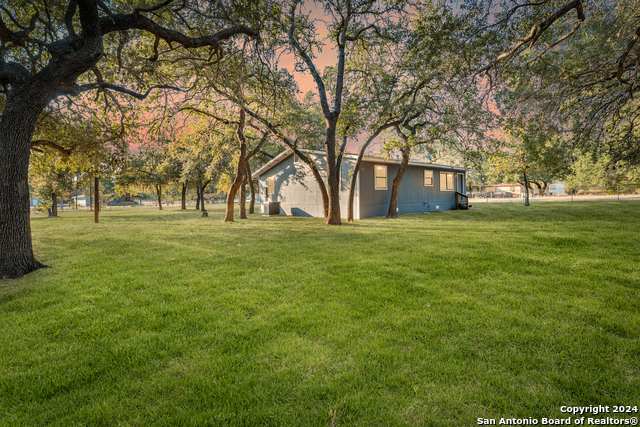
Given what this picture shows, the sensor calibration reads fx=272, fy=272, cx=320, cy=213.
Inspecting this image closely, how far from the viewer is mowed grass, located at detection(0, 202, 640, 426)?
188 centimetres

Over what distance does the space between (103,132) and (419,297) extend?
35.5 ft

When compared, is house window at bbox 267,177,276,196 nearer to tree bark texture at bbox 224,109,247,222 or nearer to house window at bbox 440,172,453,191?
tree bark texture at bbox 224,109,247,222

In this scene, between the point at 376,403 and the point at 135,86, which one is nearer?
the point at 376,403

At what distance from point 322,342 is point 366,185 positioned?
13662 mm

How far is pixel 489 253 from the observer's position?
6047 mm

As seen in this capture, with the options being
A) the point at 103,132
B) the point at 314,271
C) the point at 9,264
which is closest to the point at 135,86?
the point at 103,132

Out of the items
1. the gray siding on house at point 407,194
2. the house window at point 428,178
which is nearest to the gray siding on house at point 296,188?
the gray siding on house at point 407,194

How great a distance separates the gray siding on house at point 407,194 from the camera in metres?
15.8

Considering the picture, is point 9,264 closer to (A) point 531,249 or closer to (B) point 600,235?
(A) point 531,249

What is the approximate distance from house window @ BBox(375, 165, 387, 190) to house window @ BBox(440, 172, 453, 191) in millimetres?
6456

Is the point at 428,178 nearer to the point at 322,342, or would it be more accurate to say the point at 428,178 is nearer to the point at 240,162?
the point at 240,162

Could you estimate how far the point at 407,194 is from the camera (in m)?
18.0

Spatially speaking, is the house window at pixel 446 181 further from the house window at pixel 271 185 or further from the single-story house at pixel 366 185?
the house window at pixel 271 185

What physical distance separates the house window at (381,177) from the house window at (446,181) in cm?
646
